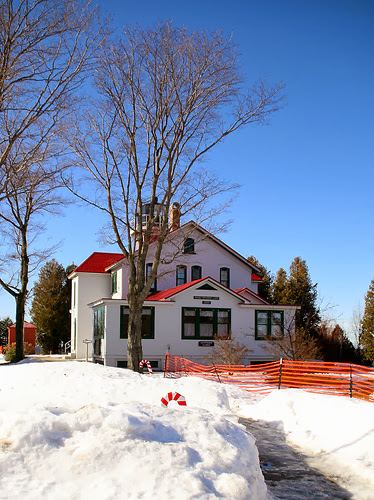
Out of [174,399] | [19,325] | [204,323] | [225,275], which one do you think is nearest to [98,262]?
[225,275]

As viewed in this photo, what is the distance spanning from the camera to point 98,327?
107ft

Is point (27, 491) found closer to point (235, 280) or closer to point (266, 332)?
point (266, 332)

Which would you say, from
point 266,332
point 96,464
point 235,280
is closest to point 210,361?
point 266,332

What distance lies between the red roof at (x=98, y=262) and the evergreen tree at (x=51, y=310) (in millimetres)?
8993

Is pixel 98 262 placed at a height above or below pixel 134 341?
above

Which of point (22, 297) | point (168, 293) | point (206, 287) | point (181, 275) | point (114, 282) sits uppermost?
point (181, 275)

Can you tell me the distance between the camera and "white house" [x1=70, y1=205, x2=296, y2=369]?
2998cm

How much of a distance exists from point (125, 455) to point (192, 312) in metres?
25.0

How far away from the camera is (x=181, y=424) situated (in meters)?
8.07

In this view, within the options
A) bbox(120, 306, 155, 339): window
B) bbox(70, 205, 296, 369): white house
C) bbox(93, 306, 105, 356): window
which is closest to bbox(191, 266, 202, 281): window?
bbox(70, 205, 296, 369): white house

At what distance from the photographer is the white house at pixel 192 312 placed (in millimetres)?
29984

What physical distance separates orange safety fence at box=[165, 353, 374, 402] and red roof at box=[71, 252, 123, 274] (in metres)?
14.6

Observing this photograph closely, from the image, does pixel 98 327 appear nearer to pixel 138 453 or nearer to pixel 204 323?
pixel 204 323

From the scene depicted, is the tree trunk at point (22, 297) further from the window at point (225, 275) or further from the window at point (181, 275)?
the window at point (225, 275)
